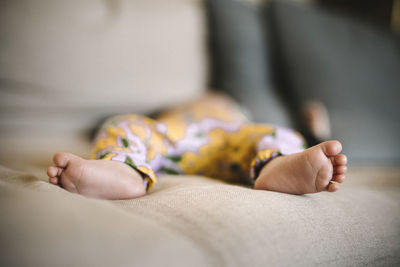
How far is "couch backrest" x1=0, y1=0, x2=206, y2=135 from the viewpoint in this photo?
31.4 inches

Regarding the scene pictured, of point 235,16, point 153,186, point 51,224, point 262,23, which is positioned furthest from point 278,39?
point 51,224

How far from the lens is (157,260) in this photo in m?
0.30

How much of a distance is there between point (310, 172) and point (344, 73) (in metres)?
0.79

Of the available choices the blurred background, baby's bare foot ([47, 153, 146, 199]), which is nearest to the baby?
baby's bare foot ([47, 153, 146, 199])

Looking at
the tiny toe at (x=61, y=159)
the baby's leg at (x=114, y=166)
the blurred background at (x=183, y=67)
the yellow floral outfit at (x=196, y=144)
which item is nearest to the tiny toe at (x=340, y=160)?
the yellow floral outfit at (x=196, y=144)

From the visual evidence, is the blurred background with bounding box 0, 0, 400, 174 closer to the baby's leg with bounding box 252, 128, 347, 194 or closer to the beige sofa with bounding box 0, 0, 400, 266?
the beige sofa with bounding box 0, 0, 400, 266

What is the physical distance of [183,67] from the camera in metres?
1.04

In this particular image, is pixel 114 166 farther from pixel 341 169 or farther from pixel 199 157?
pixel 341 169

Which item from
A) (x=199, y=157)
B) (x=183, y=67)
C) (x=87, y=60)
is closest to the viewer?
(x=199, y=157)

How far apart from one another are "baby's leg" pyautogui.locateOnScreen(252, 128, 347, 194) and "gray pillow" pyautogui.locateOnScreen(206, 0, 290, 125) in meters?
0.52

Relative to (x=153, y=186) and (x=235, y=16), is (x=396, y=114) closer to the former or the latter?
(x=235, y=16)

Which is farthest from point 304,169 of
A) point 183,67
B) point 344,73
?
point 344,73

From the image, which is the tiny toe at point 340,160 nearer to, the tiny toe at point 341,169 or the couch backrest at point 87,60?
the tiny toe at point 341,169

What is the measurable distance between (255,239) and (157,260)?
0.41ft
